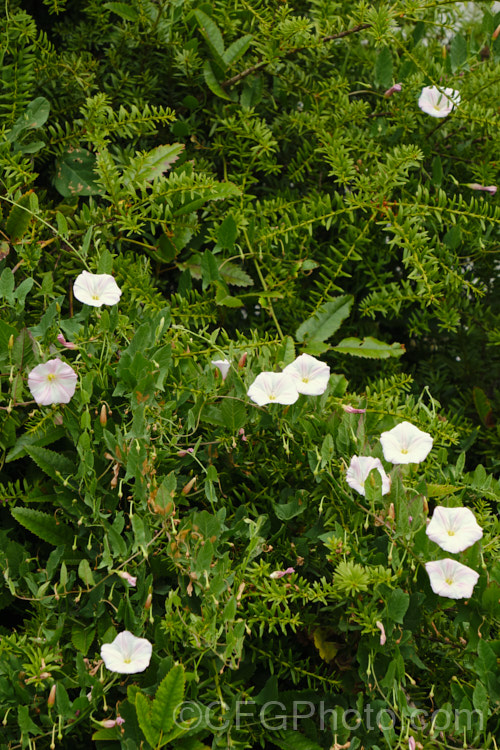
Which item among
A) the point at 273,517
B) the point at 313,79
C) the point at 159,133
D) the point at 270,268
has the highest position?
the point at 313,79

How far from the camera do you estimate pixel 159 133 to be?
170 centimetres

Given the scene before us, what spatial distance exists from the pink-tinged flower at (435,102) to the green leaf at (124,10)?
0.62 meters

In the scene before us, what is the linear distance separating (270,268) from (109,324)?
496 millimetres

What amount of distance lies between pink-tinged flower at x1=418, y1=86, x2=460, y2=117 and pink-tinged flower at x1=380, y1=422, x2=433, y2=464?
81cm

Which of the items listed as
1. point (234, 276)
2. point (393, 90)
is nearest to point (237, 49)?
point (393, 90)

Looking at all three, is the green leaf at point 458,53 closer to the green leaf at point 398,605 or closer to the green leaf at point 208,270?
the green leaf at point 208,270

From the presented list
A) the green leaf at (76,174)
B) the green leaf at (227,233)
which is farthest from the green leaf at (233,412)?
the green leaf at (76,174)

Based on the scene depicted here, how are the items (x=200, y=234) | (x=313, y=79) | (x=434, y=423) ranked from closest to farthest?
(x=434, y=423)
(x=200, y=234)
(x=313, y=79)

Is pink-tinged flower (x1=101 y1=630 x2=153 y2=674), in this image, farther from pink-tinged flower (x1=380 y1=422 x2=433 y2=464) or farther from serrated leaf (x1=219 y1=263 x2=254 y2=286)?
serrated leaf (x1=219 y1=263 x2=254 y2=286)

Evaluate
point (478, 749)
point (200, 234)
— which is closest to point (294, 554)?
point (478, 749)

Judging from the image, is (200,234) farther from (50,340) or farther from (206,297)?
(50,340)

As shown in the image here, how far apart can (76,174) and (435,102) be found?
0.77 m

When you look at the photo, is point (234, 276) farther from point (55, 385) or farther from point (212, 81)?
point (55, 385)

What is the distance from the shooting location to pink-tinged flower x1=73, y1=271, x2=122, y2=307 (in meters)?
1.20
